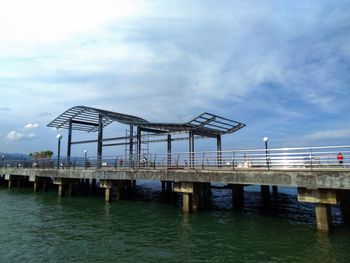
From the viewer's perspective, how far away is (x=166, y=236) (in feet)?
50.9

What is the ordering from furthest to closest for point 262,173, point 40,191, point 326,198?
point 40,191, point 262,173, point 326,198

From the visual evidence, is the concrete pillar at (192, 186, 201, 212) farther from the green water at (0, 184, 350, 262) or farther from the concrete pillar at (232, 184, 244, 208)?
the concrete pillar at (232, 184, 244, 208)

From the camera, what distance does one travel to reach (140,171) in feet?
77.4

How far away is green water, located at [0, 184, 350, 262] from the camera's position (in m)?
12.5

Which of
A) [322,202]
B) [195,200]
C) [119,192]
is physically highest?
[322,202]

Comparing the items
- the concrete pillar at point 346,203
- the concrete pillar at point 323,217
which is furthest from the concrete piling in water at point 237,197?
the concrete pillar at point 323,217

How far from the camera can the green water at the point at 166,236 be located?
40.9 feet

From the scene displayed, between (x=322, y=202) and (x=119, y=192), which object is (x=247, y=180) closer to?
(x=322, y=202)

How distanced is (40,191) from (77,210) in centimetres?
1605

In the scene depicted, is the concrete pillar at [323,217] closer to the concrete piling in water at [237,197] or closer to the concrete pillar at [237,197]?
the concrete piling in water at [237,197]

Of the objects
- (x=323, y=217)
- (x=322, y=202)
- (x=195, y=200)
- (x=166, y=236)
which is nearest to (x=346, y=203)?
(x=323, y=217)

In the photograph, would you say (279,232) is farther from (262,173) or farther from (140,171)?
(140,171)

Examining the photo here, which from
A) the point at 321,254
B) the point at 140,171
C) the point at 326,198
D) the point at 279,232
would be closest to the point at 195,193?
the point at 140,171

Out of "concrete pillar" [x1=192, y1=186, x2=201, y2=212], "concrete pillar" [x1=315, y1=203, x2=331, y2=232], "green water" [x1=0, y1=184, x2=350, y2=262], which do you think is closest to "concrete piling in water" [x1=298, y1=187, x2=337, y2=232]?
"concrete pillar" [x1=315, y1=203, x2=331, y2=232]
